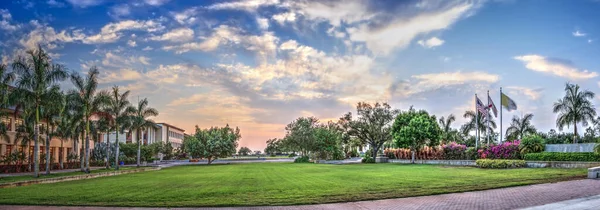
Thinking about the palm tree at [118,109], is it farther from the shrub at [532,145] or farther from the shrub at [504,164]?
the shrub at [532,145]

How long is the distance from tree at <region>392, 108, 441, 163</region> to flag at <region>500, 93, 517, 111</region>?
12113mm

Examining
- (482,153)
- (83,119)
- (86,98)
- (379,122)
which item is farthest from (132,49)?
(379,122)

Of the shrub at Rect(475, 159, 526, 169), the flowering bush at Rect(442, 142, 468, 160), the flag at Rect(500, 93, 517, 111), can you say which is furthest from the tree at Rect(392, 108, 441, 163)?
the shrub at Rect(475, 159, 526, 169)

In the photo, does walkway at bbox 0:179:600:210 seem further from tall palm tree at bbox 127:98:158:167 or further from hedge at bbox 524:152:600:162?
tall palm tree at bbox 127:98:158:167

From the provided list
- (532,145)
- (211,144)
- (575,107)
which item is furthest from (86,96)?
(575,107)

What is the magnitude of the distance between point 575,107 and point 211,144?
192 feet

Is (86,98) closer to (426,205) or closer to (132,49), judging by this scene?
(132,49)

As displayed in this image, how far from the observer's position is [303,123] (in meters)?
85.9

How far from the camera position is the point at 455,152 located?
51125 millimetres

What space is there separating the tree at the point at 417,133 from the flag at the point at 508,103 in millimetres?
12113

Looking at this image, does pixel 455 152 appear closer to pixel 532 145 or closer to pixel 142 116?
pixel 532 145

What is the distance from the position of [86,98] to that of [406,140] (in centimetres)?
3834

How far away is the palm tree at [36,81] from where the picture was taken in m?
35.1

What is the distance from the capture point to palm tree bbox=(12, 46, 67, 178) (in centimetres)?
3512
